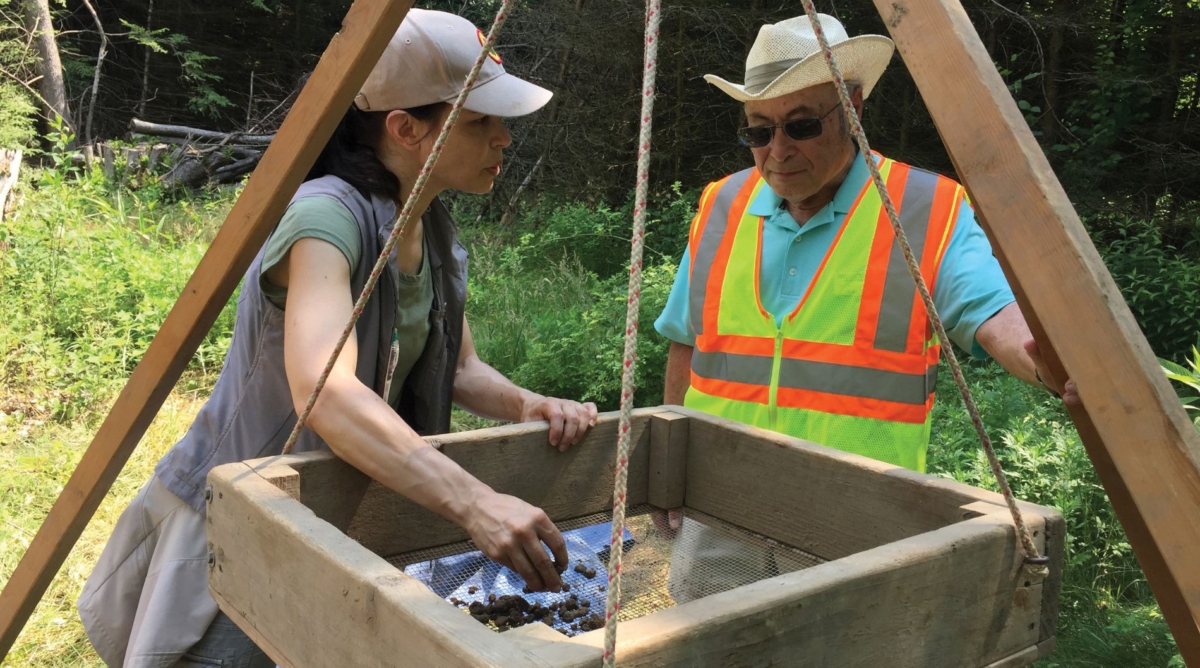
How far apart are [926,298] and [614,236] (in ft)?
20.5

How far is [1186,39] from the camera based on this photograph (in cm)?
601

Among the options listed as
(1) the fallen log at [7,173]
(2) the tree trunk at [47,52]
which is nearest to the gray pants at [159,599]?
(1) the fallen log at [7,173]

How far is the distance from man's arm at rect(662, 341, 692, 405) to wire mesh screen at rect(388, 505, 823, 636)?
2.11 ft

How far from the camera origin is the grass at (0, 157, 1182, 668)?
322 cm

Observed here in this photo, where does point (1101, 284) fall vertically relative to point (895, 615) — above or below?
above

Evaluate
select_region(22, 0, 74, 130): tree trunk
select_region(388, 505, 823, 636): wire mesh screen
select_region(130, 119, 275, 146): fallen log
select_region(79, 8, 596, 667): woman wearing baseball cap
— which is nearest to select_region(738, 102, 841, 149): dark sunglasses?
select_region(79, 8, 596, 667): woman wearing baseball cap

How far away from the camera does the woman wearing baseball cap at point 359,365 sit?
1562mm

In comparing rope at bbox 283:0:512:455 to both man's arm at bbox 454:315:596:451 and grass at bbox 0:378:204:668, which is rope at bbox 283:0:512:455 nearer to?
man's arm at bbox 454:315:596:451

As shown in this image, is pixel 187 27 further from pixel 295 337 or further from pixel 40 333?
pixel 295 337

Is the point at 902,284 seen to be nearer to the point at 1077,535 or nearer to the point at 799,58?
the point at 799,58

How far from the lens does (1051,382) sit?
1468 millimetres

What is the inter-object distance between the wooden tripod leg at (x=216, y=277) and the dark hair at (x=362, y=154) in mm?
208

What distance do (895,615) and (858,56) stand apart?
5.28 ft

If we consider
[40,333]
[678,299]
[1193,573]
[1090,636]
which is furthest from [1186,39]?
[40,333]
